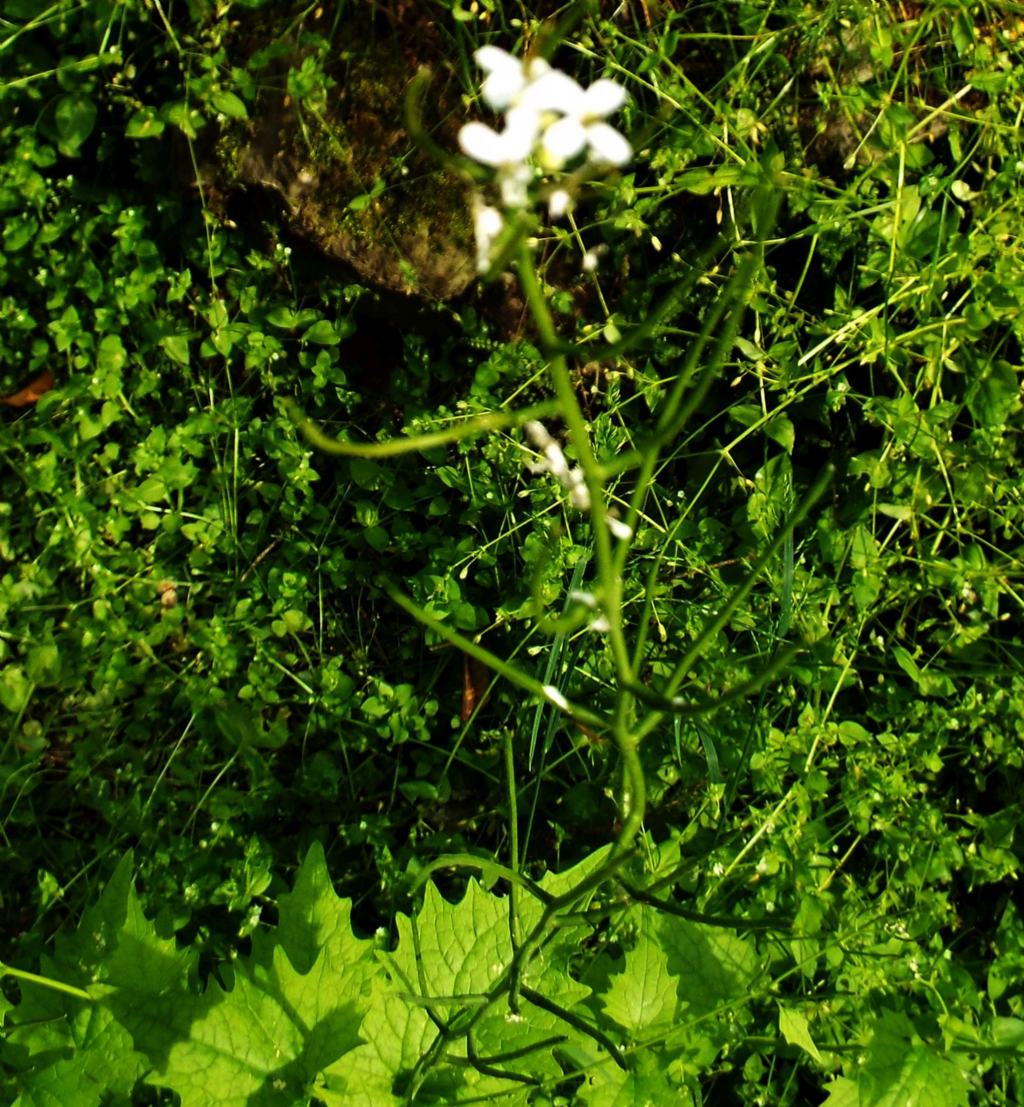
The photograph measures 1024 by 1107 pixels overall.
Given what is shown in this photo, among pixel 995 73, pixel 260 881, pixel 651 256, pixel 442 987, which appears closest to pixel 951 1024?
pixel 442 987

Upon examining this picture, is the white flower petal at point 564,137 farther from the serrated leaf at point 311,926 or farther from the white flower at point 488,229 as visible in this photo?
the serrated leaf at point 311,926

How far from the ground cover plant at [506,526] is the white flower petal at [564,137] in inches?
46.0

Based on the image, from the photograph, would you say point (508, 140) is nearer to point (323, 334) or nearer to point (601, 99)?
point (601, 99)

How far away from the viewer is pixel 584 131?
2.52 ft

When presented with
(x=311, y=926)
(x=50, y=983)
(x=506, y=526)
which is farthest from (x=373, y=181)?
(x=50, y=983)

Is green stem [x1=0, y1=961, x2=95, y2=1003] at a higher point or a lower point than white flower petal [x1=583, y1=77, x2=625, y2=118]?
lower

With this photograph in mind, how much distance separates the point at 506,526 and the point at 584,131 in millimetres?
1583

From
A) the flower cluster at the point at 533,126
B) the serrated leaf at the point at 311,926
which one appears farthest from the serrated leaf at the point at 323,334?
the flower cluster at the point at 533,126

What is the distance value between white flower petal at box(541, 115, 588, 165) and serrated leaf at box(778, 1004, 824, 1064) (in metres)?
1.62

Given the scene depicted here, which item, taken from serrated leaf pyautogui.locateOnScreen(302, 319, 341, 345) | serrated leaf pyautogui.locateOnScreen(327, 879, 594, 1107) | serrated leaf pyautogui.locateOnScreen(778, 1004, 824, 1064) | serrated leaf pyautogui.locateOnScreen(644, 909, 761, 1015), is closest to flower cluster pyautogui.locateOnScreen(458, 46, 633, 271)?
serrated leaf pyautogui.locateOnScreen(327, 879, 594, 1107)

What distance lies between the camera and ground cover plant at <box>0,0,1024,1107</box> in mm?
2008

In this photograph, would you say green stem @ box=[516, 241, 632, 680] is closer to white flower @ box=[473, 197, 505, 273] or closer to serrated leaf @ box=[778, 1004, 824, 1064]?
white flower @ box=[473, 197, 505, 273]

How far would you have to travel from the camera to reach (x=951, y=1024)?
191cm

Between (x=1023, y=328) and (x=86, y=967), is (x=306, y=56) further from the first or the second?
(x=86, y=967)
